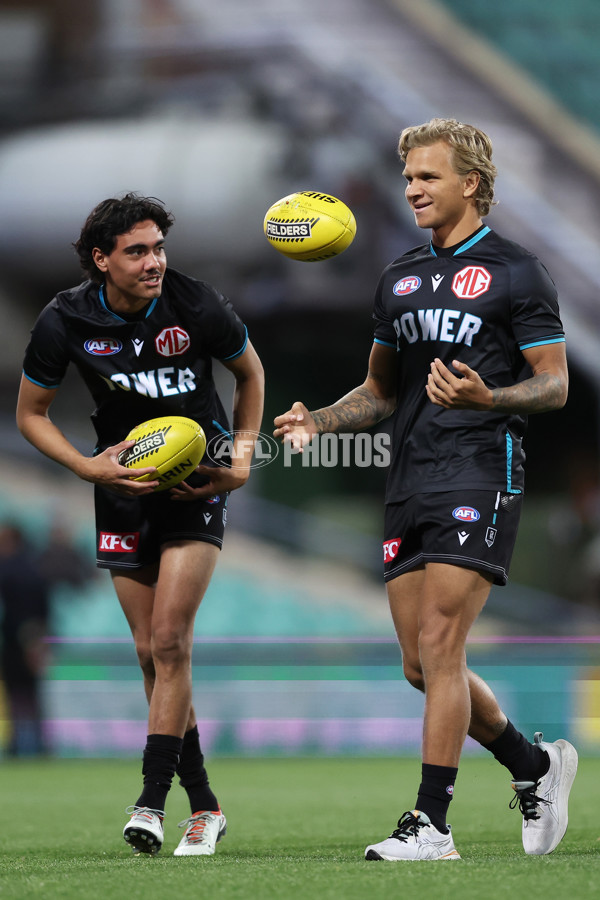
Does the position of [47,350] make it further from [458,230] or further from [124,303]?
[458,230]

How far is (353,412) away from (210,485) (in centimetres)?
67

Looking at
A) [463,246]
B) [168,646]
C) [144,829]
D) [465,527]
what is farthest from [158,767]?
[463,246]

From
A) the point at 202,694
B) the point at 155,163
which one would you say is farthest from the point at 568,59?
the point at 202,694

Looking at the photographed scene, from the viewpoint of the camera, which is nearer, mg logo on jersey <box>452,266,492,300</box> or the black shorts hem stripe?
the black shorts hem stripe

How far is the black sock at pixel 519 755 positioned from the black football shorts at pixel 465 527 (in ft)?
1.99

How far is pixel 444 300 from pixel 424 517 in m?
0.72

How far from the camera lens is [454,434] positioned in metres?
4.30

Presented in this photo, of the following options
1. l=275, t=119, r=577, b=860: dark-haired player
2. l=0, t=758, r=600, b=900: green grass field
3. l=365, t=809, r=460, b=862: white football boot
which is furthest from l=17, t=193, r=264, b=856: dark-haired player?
l=365, t=809, r=460, b=862: white football boot

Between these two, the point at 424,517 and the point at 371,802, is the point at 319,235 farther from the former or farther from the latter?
the point at 371,802

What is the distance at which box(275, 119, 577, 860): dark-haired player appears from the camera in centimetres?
412

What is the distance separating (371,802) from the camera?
7551mm

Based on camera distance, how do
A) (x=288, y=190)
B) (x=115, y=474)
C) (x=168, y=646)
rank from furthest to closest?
(x=288, y=190), (x=168, y=646), (x=115, y=474)

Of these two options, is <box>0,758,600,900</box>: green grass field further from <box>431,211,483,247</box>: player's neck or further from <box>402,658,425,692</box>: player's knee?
<box>431,211,483,247</box>: player's neck

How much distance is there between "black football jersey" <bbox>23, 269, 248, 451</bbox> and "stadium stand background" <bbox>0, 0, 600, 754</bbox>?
1111cm
